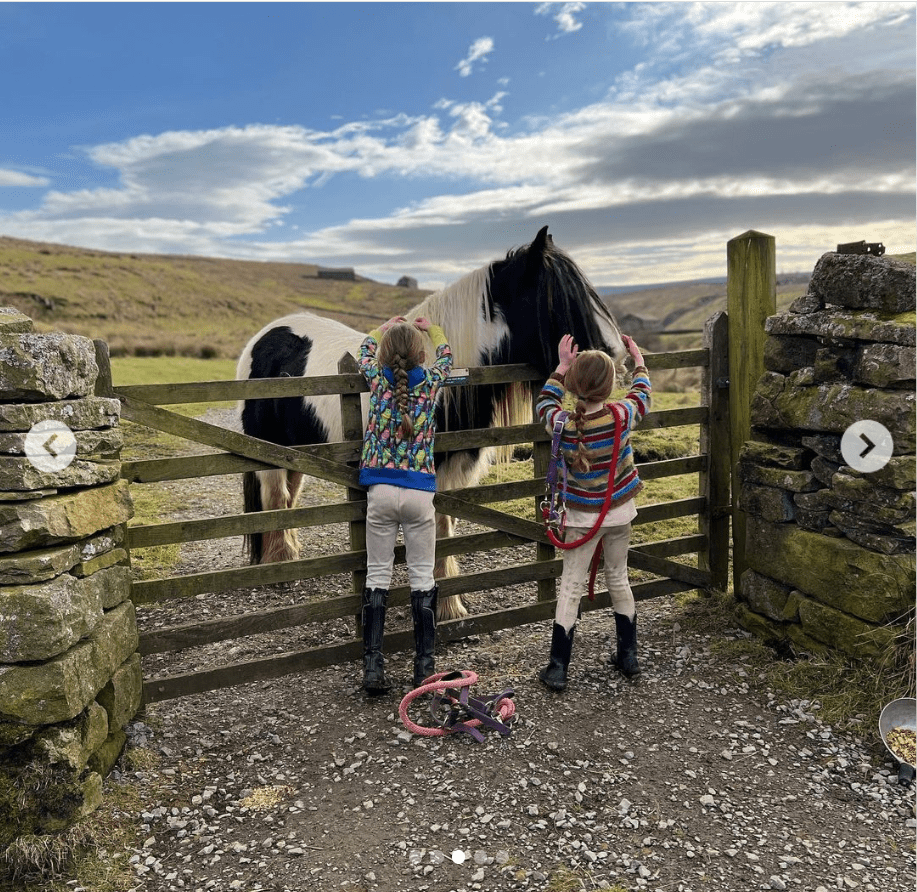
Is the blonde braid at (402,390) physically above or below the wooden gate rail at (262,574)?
above

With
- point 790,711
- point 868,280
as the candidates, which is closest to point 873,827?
point 790,711

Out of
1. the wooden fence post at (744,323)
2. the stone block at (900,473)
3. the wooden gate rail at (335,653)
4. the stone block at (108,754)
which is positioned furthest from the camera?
the wooden fence post at (744,323)

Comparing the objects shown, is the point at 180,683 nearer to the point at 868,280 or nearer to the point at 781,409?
the point at 781,409

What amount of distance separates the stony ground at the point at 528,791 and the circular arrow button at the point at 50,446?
5.82ft

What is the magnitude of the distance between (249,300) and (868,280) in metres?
80.1

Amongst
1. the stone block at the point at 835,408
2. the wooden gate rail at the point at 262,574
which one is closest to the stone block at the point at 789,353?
the stone block at the point at 835,408

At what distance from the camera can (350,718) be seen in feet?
14.6

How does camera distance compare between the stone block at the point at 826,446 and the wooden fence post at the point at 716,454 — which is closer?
the stone block at the point at 826,446

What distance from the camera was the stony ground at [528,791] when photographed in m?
3.21

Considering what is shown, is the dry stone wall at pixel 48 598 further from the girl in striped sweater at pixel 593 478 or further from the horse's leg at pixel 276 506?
the horse's leg at pixel 276 506

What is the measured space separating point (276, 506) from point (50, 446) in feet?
13.2

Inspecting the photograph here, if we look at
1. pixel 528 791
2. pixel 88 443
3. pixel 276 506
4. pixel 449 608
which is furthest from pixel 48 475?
pixel 276 506

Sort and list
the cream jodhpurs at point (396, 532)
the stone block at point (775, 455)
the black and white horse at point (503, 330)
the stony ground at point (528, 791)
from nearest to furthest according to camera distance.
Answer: the stony ground at point (528, 791)
the cream jodhpurs at point (396, 532)
the stone block at point (775, 455)
the black and white horse at point (503, 330)

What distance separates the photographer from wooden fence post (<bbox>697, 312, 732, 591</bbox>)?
5891 millimetres
